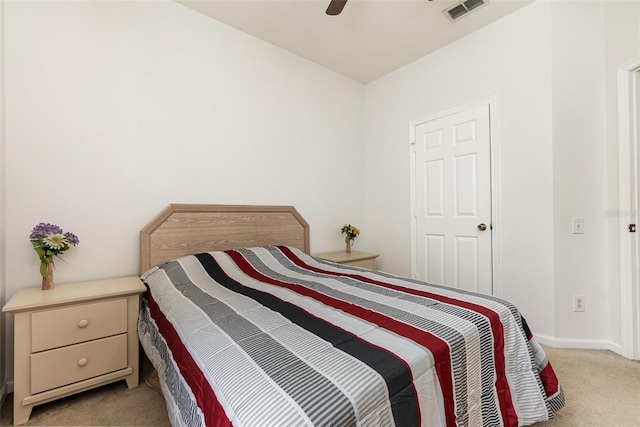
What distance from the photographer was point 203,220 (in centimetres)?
239

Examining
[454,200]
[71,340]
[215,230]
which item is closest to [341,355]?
[71,340]

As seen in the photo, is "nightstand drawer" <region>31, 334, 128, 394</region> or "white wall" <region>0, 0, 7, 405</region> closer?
"nightstand drawer" <region>31, 334, 128, 394</region>

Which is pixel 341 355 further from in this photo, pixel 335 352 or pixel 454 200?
pixel 454 200

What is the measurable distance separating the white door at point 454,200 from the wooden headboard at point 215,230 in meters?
1.28

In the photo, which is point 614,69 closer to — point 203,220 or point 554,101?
point 554,101

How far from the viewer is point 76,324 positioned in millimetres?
1576

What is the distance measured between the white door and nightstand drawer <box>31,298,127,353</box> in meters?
2.65

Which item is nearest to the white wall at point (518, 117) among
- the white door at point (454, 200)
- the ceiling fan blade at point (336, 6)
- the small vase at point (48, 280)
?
the white door at point (454, 200)

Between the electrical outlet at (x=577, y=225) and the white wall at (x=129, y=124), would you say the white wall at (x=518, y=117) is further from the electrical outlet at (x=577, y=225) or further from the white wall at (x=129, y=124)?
the white wall at (x=129, y=124)

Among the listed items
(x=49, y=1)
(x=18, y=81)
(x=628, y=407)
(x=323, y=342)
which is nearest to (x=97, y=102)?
(x=18, y=81)

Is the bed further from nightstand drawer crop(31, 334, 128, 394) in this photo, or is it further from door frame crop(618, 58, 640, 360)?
door frame crop(618, 58, 640, 360)

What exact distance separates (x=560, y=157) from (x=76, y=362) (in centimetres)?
347

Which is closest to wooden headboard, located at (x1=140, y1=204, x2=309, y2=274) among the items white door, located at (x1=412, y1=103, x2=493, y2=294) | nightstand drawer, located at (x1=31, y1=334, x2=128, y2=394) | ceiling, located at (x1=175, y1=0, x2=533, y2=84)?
nightstand drawer, located at (x1=31, y1=334, x2=128, y2=394)

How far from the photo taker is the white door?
8.63 feet
